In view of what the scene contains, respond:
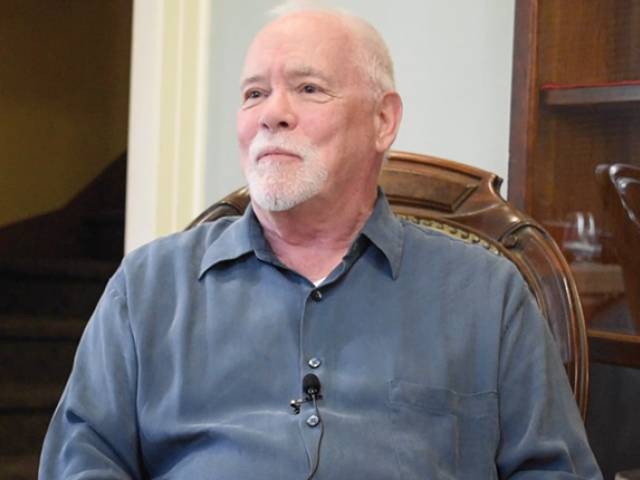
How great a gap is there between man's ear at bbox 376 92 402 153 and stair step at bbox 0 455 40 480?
198cm

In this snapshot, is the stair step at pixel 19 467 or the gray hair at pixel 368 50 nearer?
the gray hair at pixel 368 50

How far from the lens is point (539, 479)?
4.35 ft

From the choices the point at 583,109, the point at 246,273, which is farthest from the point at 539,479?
the point at 583,109

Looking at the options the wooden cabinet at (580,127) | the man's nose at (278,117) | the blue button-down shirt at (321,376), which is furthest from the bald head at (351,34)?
the wooden cabinet at (580,127)

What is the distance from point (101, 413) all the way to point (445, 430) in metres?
0.45

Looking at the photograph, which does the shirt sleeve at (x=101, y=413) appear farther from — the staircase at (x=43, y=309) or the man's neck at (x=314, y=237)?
the staircase at (x=43, y=309)

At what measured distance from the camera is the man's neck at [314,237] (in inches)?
58.8

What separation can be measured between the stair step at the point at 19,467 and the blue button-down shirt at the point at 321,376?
5.90 ft

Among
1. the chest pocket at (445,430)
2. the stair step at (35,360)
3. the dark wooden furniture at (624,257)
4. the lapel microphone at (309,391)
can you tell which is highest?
the dark wooden furniture at (624,257)

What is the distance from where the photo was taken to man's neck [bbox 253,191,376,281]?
4.90 ft

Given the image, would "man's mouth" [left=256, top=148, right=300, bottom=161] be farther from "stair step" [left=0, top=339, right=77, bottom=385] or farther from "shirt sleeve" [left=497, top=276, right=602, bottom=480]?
"stair step" [left=0, top=339, right=77, bottom=385]

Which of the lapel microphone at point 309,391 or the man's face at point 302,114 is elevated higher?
the man's face at point 302,114

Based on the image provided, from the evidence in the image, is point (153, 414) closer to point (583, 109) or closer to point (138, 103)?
point (583, 109)

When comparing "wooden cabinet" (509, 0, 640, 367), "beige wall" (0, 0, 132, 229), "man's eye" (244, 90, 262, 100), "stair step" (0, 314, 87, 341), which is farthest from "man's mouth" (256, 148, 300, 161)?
"beige wall" (0, 0, 132, 229)
